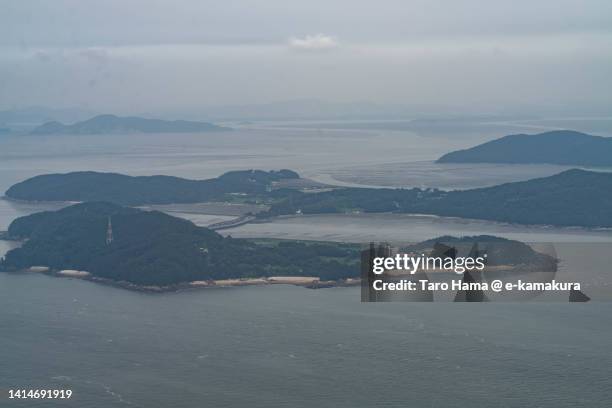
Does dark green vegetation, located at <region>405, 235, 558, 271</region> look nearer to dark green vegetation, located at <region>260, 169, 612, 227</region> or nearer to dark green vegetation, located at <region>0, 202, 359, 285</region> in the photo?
dark green vegetation, located at <region>0, 202, 359, 285</region>

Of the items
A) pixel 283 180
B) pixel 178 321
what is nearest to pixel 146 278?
pixel 178 321

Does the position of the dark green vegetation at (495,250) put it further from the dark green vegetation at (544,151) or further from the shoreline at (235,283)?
the dark green vegetation at (544,151)

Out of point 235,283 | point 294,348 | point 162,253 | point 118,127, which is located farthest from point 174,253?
point 118,127

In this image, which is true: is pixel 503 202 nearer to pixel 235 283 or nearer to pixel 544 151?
pixel 235 283

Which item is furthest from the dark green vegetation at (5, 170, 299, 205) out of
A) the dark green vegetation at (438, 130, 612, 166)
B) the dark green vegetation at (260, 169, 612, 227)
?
the dark green vegetation at (438, 130, 612, 166)

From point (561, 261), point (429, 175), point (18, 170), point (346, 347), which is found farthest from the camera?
point (18, 170)

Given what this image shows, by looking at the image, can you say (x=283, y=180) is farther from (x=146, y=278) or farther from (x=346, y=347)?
(x=346, y=347)
